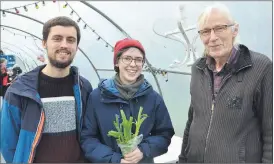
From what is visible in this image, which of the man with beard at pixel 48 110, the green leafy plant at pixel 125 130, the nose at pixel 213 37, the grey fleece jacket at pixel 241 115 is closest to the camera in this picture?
the grey fleece jacket at pixel 241 115

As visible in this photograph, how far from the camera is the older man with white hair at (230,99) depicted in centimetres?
173

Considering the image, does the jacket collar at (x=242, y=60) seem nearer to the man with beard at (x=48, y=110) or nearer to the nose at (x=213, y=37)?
the nose at (x=213, y=37)

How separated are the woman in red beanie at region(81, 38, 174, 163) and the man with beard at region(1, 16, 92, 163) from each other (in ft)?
0.41

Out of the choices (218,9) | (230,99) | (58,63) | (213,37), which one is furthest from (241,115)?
(58,63)

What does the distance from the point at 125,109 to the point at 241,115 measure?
80 centimetres

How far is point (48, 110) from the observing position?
86.7 inches

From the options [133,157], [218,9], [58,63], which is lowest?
[133,157]

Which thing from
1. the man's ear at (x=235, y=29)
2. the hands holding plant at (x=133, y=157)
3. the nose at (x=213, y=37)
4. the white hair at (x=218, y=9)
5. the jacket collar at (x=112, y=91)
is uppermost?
the white hair at (x=218, y=9)

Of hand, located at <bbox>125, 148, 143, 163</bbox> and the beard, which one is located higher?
the beard

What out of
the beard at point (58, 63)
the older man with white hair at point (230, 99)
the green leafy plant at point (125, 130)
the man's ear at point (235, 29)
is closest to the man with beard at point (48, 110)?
the beard at point (58, 63)

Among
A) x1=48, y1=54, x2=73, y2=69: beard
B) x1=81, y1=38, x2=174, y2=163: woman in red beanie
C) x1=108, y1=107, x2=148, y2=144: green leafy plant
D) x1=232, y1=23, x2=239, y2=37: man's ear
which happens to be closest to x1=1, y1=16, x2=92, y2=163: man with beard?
x1=48, y1=54, x2=73, y2=69: beard

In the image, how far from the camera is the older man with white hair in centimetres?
173

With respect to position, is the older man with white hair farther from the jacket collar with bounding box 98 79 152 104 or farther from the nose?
the jacket collar with bounding box 98 79 152 104

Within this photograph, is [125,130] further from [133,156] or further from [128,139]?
[133,156]
